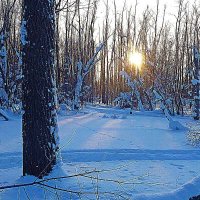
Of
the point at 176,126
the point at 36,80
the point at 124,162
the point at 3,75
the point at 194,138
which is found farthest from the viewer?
the point at 3,75

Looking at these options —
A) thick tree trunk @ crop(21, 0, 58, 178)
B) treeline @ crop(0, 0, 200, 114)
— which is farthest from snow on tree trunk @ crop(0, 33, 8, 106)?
thick tree trunk @ crop(21, 0, 58, 178)

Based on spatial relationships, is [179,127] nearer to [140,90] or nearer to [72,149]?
[72,149]

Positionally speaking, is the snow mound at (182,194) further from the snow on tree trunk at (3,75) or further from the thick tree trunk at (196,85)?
the snow on tree trunk at (3,75)

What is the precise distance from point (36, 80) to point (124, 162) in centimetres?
324

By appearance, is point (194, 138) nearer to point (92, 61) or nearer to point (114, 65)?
point (92, 61)

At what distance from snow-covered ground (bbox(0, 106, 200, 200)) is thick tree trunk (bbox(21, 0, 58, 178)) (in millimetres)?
409

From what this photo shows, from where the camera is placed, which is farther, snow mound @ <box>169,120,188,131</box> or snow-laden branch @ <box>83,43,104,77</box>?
snow-laden branch @ <box>83,43,104,77</box>

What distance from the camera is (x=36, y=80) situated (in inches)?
190

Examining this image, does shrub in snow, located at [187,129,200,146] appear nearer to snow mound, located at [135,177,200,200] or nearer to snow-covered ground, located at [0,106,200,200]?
snow-covered ground, located at [0,106,200,200]

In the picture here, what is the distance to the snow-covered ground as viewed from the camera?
4.54 m

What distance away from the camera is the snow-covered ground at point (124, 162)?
4.54 metres

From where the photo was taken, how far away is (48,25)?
491 cm

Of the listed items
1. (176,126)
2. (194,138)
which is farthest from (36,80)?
(176,126)

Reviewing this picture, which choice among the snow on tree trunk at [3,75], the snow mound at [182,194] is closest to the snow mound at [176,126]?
the snow on tree trunk at [3,75]
